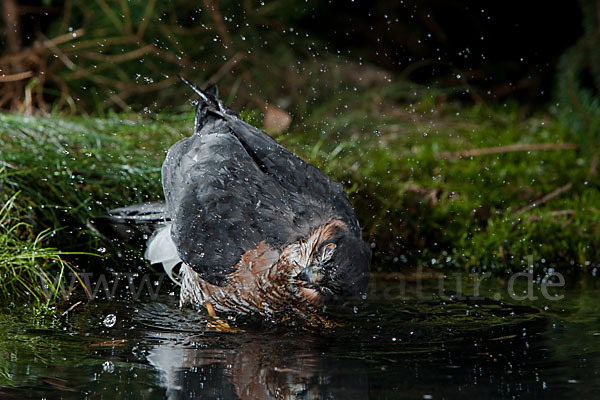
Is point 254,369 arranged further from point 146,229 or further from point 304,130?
point 304,130

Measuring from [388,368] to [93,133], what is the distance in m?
3.11

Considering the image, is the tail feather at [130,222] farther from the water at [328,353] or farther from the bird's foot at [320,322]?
the bird's foot at [320,322]

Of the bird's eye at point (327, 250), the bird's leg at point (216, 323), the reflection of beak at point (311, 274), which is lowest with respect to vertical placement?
the bird's leg at point (216, 323)

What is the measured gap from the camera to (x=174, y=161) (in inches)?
155

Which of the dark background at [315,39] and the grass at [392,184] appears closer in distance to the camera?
the grass at [392,184]

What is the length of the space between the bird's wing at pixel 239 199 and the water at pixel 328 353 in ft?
1.24

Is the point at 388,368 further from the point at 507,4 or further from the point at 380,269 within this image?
the point at 507,4

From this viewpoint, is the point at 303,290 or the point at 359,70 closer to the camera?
the point at 303,290

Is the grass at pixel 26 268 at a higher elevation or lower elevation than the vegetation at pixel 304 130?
lower

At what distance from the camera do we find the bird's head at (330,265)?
11.6 ft

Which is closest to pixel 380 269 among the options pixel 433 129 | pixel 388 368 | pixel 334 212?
pixel 334 212

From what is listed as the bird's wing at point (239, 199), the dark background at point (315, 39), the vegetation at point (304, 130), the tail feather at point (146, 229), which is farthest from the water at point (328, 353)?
the dark background at point (315, 39)

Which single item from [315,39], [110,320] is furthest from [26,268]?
[315,39]

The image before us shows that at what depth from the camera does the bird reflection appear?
2486 millimetres
